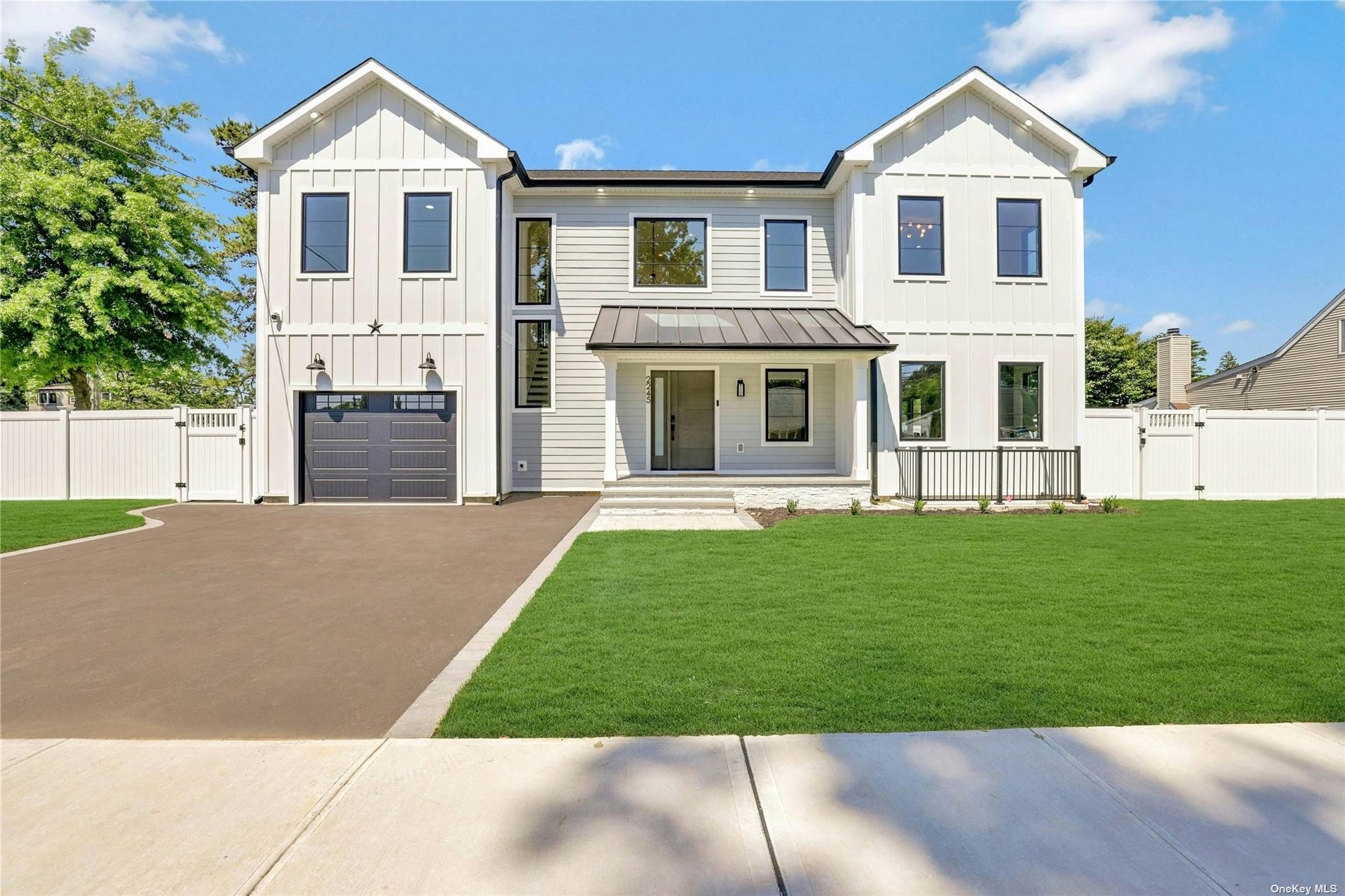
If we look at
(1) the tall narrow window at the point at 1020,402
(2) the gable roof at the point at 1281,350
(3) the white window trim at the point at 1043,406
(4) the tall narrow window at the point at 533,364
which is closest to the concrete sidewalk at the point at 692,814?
(3) the white window trim at the point at 1043,406

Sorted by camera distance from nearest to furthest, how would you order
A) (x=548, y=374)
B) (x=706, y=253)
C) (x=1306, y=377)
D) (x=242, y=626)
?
(x=242, y=626) → (x=548, y=374) → (x=706, y=253) → (x=1306, y=377)

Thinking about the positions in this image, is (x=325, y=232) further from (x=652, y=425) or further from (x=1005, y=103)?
(x=1005, y=103)

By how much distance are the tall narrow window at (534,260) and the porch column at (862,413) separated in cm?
710

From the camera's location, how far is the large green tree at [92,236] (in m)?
14.9

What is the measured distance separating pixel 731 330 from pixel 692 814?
34.6 feet

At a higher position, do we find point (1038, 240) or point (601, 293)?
point (1038, 240)

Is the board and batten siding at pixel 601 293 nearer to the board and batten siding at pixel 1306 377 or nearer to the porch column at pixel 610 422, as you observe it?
the porch column at pixel 610 422

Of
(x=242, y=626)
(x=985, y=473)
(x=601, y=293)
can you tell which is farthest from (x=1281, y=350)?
(x=242, y=626)

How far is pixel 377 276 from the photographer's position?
12.4 metres

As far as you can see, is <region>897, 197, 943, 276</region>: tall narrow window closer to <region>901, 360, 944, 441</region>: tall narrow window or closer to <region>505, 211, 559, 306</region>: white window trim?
<region>901, 360, 944, 441</region>: tall narrow window

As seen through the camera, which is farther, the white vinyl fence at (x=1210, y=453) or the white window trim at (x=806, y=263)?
the white window trim at (x=806, y=263)

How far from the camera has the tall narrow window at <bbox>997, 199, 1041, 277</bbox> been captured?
12.7 meters

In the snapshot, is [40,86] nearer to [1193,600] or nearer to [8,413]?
[8,413]

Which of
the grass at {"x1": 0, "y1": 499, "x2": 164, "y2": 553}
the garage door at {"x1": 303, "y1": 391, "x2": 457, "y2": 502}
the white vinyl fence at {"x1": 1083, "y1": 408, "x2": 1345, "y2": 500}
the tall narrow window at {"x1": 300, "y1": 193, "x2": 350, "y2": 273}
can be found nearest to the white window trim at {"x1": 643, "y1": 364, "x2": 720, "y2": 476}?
the garage door at {"x1": 303, "y1": 391, "x2": 457, "y2": 502}
